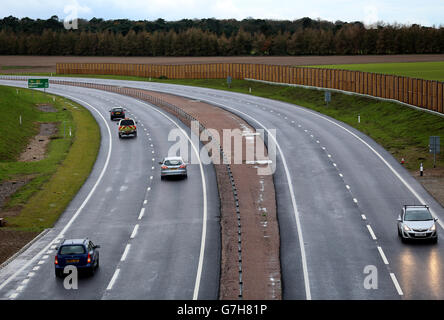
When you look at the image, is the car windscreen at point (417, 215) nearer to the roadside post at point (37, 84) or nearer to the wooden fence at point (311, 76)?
the wooden fence at point (311, 76)

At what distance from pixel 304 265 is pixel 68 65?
489 ft

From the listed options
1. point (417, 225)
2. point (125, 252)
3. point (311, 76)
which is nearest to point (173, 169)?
point (125, 252)

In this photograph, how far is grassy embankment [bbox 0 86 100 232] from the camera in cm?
4594

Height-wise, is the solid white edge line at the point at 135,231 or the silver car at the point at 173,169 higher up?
the silver car at the point at 173,169

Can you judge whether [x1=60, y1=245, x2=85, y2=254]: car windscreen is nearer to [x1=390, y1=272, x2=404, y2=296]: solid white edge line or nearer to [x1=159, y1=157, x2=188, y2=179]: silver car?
[x1=390, y1=272, x2=404, y2=296]: solid white edge line

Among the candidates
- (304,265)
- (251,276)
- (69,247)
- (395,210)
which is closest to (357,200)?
(395,210)

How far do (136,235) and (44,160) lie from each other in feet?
87.9

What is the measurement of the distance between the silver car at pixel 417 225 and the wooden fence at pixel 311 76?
119 feet

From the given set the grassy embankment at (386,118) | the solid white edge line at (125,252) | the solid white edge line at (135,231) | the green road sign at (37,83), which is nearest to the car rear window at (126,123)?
the grassy embankment at (386,118)

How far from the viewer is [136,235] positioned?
39125 mm

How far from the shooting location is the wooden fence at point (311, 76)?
75438 mm

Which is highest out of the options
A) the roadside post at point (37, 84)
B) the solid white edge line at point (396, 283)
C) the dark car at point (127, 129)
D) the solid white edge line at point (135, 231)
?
the roadside post at point (37, 84)

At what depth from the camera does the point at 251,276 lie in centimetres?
3145

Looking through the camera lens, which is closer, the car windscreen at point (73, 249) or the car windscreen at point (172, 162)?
the car windscreen at point (73, 249)
